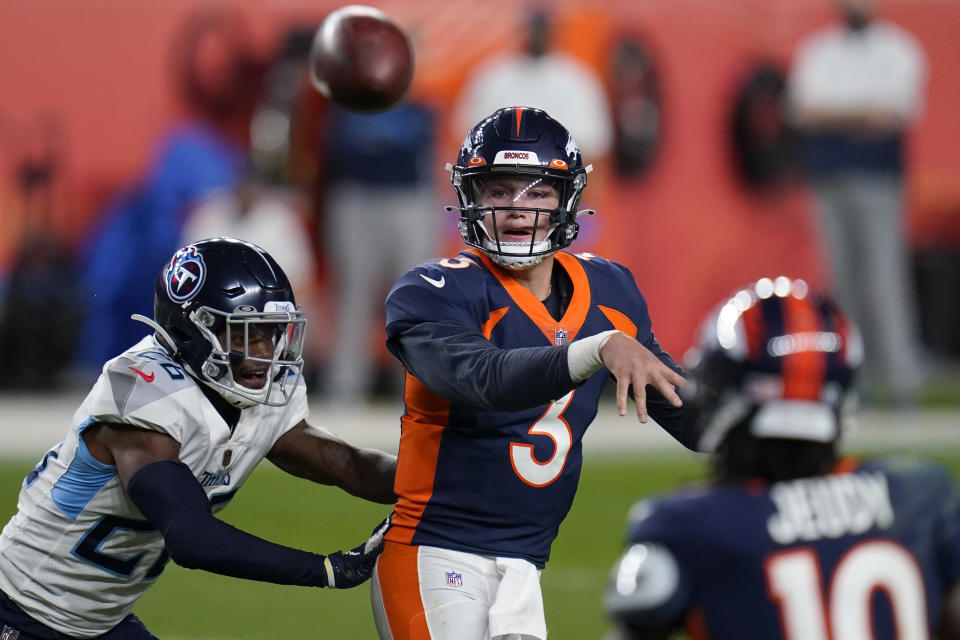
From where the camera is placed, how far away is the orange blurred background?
10336 millimetres

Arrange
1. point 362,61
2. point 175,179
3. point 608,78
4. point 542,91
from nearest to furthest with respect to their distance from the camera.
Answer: point 362,61
point 542,91
point 175,179
point 608,78

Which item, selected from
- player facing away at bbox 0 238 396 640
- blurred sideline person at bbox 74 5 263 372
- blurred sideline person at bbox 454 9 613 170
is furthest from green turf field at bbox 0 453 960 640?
blurred sideline person at bbox 454 9 613 170

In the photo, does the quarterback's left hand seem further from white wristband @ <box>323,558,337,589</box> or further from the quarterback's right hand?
the quarterback's right hand

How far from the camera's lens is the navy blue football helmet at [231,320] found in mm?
3217

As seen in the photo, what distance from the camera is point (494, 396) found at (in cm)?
275

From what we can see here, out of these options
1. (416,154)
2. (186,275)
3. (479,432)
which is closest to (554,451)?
(479,432)

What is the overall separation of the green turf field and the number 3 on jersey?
6.96ft

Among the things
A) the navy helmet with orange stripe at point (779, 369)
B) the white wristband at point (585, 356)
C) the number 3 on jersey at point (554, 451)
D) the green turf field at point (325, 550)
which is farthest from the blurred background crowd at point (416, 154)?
the navy helmet with orange stripe at point (779, 369)

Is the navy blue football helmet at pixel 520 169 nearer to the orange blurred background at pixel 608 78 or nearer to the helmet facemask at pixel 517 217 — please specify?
the helmet facemask at pixel 517 217

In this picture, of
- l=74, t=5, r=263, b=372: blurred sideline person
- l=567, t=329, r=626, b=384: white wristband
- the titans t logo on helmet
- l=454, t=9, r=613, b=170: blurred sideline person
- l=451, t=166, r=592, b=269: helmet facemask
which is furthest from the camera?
l=74, t=5, r=263, b=372: blurred sideline person

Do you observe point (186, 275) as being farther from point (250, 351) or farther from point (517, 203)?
point (517, 203)

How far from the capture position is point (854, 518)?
2080 millimetres

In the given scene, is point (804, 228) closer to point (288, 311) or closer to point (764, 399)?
point (288, 311)

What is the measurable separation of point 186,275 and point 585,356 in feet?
3.68
